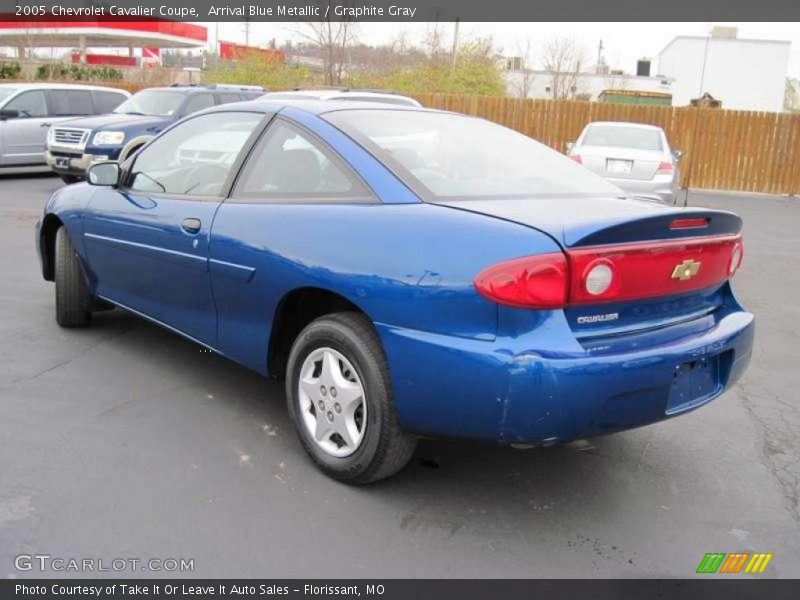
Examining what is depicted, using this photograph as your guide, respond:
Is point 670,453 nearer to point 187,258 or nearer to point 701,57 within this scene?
point 187,258

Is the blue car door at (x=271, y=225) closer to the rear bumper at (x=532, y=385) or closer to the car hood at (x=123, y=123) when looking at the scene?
the rear bumper at (x=532, y=385)

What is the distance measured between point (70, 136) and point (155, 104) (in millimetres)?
1603

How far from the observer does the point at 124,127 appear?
1205cm

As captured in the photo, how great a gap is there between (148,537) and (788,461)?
289 cm

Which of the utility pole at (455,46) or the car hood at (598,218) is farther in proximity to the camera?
Answer: the utility pole at (455,46)

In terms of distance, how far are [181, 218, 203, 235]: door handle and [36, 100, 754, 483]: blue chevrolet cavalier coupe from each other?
11 millimetres

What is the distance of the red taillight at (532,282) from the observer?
2727 millimetres

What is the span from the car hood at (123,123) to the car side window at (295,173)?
9.03 m

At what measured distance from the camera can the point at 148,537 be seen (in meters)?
2.90

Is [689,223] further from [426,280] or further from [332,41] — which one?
[332,41]

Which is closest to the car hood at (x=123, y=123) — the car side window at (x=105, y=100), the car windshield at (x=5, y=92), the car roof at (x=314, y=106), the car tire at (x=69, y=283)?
the car windshield at (x=5, y=92)

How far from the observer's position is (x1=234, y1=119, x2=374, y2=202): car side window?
3422 millimetres

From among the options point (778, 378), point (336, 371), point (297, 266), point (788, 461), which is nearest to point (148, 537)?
point (336, 371)

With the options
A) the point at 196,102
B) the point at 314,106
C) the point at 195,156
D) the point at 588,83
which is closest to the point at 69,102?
the point at 196,102
